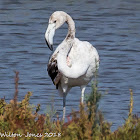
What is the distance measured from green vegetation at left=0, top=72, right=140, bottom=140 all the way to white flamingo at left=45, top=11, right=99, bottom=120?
200cm

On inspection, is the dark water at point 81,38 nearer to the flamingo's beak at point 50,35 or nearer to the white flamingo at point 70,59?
the white flamingo at point 70,59

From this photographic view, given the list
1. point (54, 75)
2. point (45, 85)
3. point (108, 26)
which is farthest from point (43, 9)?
point (54, 75)

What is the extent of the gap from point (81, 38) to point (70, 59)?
5769 millimetres

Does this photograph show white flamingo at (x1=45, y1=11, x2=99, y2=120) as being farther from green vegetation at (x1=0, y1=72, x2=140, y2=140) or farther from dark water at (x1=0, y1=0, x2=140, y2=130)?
green vegetation at (x1=0, y1=72, x2=140, y2=140)

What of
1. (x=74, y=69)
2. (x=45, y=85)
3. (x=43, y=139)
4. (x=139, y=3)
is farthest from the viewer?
(x=139, y=3)

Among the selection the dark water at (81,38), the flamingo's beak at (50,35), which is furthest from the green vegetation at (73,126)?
the flamingo's beak at (50,35)

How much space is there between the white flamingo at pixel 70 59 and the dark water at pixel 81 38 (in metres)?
0.43

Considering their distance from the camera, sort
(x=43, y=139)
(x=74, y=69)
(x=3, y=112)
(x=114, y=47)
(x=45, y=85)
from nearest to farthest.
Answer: (x=43, y=139), (x=3, y=112), (x=74, y=69), (x=45, y=85), (x=114, y=47)

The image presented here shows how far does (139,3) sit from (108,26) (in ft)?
8.23

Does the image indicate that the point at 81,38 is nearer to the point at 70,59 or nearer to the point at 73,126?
the point at 70,59

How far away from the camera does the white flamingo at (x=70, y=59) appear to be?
7832 millimetres

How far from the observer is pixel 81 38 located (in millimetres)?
13844

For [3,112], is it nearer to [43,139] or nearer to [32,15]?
[43,139]

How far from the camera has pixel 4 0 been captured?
18.1 meters
